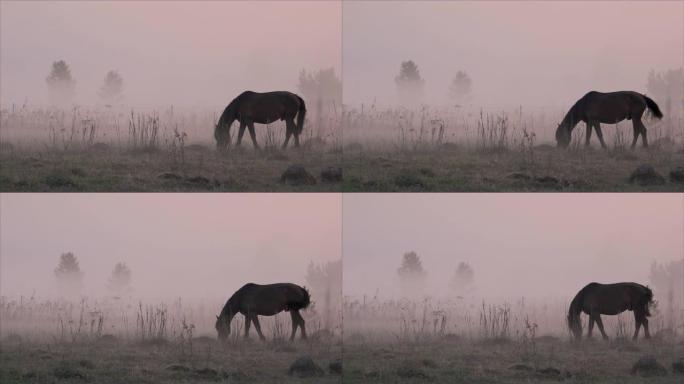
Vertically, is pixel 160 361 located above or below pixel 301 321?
below

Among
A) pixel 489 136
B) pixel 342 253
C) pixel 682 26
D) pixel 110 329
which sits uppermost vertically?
pixel 682 26

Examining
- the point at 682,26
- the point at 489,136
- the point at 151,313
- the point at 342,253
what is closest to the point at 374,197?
the point at 342,253

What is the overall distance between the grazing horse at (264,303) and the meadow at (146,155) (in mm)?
666

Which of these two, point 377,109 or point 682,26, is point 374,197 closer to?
point 377,109

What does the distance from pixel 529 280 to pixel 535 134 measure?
3.23ft

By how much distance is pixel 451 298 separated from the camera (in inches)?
308

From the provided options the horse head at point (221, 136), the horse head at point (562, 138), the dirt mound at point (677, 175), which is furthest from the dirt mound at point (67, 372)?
the dirt mound at point (677, 175)

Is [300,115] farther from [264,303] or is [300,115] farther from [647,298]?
[647,298]

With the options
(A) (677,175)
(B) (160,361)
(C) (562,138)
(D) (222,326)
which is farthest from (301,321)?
(A) (677,175)

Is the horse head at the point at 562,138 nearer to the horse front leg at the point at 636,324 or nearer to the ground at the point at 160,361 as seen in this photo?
the horse front leg at the point at 636,324

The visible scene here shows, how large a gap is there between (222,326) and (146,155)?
1.27 metres

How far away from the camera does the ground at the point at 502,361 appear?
7.64m

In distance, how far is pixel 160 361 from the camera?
25.6ft

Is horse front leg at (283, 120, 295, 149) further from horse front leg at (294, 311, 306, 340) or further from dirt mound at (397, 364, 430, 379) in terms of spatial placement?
dirt mound at (397, 364, 430, 379)
